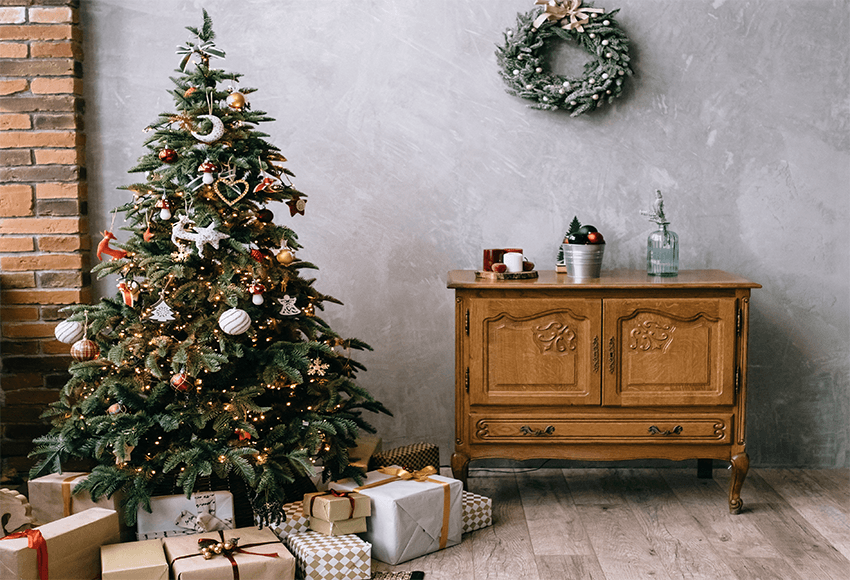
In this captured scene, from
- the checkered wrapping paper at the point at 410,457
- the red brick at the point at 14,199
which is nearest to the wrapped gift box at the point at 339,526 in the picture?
the checkered wrapping paper at the point at 410,457

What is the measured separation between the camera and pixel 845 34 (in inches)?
126

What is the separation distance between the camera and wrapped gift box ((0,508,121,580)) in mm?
2092

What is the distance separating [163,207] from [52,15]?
1201 mm

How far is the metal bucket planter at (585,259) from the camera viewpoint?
291 centimetres

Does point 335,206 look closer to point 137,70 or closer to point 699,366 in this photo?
point 137,70

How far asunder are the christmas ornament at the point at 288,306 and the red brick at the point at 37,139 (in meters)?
1.27

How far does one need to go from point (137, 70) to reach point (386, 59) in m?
1.06

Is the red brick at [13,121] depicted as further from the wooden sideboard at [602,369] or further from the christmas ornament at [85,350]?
the wooden sideboard at [602,369]

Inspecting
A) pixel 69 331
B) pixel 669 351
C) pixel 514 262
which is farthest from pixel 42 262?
pixel 669 351

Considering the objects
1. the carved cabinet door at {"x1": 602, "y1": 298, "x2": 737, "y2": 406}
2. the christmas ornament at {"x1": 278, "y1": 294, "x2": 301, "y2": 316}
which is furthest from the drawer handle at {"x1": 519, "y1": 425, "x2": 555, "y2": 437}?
the christmas ornament at {"x1": 278, "y1": 294, "x2": 301, "y2": 316}

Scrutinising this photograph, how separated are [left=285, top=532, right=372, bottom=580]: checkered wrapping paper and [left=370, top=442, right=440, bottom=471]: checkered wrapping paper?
0.51 m

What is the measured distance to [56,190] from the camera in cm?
318

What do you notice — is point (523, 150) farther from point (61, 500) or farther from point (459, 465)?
point (61, 500)

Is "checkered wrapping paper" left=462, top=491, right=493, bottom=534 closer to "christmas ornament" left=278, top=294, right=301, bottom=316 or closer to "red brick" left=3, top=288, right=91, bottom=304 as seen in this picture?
"christmas ornament" left=278, top=294, right=301, bottom=316
